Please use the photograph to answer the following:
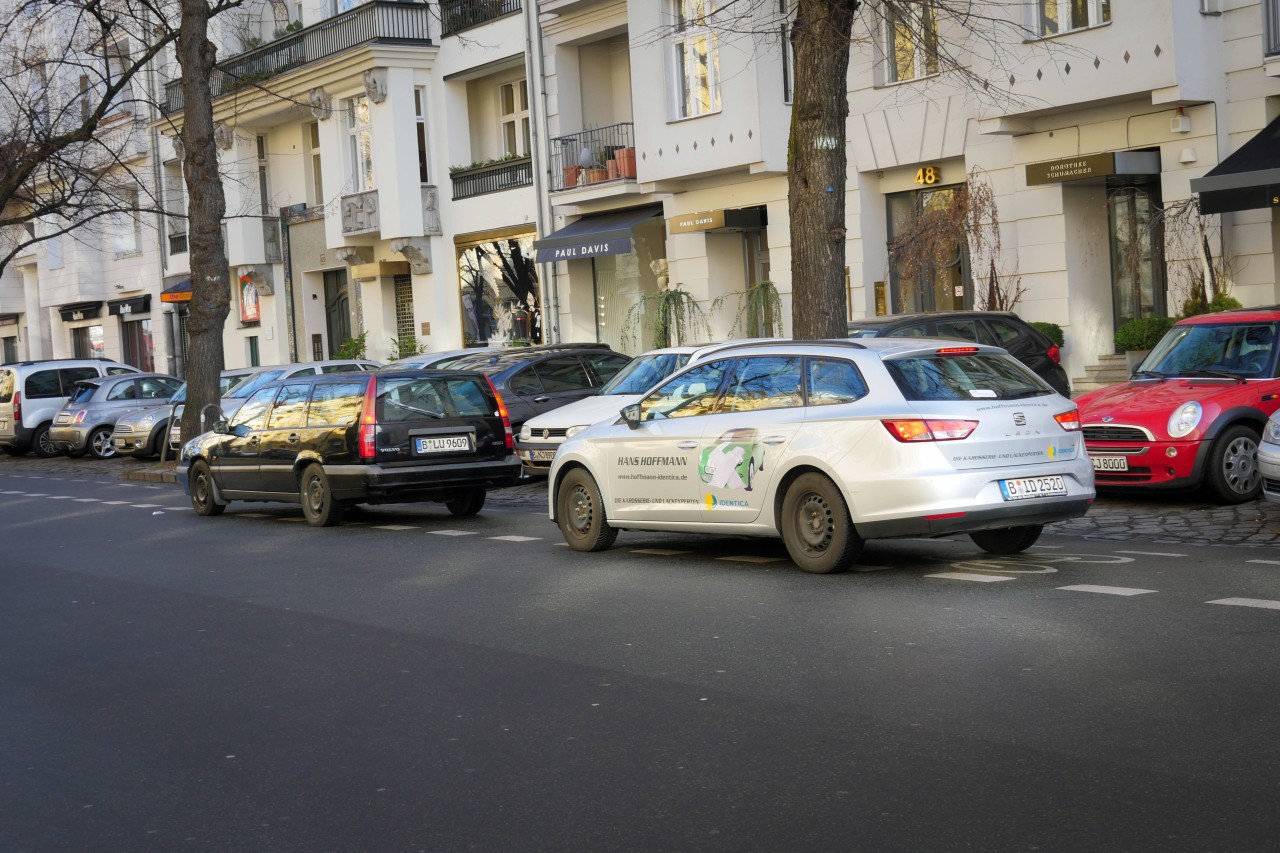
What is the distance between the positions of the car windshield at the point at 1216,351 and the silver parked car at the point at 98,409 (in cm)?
2172

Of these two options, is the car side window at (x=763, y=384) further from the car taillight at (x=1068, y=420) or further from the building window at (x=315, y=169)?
the building window at (x=315, y=169)

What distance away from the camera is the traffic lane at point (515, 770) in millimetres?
5344

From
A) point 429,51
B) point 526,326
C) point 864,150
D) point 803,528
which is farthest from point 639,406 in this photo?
point 429,51

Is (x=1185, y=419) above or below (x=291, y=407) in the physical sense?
below

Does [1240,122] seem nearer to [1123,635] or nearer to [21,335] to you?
[1123,635]

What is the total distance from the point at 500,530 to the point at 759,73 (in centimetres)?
1394

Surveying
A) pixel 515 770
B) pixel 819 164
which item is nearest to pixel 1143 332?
pixel 819 164

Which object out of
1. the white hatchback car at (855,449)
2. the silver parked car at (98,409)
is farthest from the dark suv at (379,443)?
the silver parked car at (98,409)

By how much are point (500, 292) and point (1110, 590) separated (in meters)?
27.5

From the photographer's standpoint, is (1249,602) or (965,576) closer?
(1249,602)

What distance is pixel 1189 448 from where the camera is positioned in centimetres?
1397

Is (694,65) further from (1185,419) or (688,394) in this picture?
(688,394)

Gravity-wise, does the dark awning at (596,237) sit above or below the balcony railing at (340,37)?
below

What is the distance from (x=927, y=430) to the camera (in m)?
10.5
